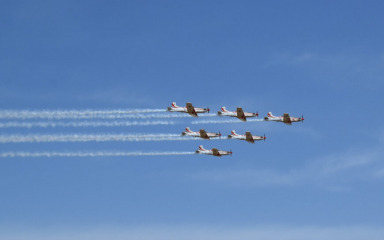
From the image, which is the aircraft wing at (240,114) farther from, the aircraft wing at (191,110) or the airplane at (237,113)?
the aircraft wing at (191,110)

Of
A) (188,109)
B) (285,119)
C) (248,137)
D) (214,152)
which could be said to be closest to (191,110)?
(188,109)

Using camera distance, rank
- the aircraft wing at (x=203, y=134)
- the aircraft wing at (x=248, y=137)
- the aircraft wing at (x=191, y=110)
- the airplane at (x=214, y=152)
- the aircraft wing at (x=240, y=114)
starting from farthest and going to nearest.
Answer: the airplane at (x=214, y=152) → the aircraft wing at (x=248, y=137) → the aircraft wing at (x=203, y=134) → the aircraft wing at (x=240, y=114) → the aircraft wing at (x=191, y=110)

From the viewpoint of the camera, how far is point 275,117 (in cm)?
19338

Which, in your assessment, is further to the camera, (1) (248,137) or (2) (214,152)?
(2) (214,152)

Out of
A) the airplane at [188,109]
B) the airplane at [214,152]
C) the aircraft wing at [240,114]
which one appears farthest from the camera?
the airplane at [214,152]

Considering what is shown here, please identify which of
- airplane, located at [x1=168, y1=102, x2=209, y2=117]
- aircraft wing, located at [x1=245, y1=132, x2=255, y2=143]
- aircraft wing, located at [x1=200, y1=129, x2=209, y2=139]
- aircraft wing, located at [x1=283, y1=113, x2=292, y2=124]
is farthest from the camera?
aircraft wing, located at [x1=245, y1=132, x2=255, y2=143]

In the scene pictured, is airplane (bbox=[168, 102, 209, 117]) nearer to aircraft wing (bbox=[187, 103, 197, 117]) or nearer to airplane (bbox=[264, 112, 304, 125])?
aircraft wing (bbox=[187, 103, 197, 117])

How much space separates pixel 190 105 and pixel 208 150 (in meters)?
23.6

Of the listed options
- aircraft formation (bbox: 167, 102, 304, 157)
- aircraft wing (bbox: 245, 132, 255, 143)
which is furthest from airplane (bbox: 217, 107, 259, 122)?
aircraft wing (bbox: 245, 132, 255, 143)

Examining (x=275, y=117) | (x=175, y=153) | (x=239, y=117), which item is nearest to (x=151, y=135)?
(x=175, y=153)

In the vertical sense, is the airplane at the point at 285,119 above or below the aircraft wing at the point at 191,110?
above

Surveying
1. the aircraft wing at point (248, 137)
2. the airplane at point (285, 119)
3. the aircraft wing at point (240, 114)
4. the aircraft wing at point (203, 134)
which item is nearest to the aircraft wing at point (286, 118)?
the airplane at point (285, 119)

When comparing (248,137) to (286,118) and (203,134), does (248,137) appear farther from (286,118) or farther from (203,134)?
(203,134)

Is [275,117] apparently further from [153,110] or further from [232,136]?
[153,110]
